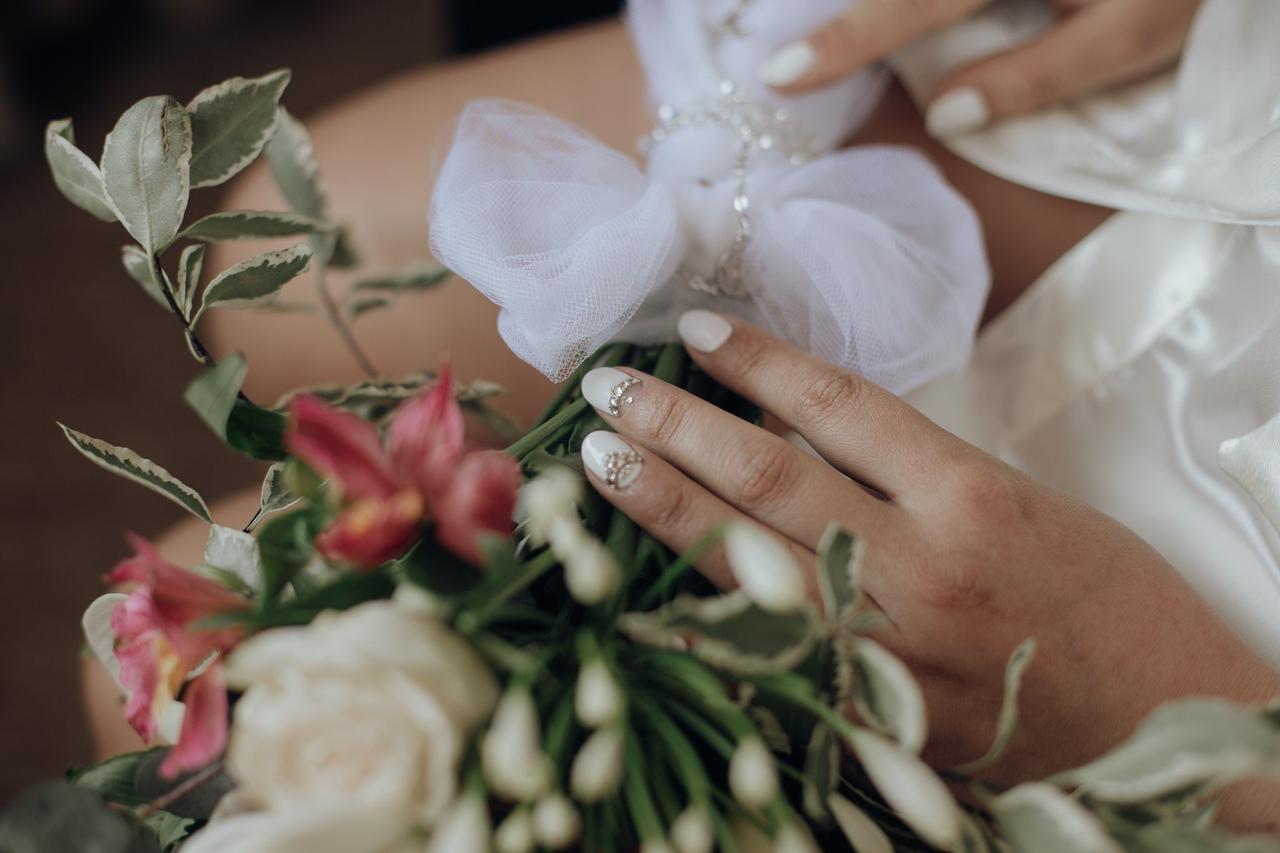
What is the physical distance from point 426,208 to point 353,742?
616 mm

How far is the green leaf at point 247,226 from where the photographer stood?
22.5 inches

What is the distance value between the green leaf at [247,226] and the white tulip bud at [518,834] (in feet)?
1.20

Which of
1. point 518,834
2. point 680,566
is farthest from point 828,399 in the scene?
point 518,834

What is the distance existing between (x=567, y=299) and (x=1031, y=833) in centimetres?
36

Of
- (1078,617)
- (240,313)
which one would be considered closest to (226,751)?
(1078,617)

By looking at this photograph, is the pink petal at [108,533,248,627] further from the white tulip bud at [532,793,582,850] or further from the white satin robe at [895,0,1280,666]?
the white satin robe at [895,0,1280,666]

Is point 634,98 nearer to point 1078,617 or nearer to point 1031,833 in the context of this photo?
point 1078,617

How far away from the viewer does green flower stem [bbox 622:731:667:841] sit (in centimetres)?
35

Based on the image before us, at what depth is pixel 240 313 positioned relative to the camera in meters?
0.89

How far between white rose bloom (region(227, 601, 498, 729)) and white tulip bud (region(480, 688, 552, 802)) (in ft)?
0.05

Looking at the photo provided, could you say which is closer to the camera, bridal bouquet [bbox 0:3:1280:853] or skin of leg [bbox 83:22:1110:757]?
bridal bouquet [bbox 0:3:1280:853]

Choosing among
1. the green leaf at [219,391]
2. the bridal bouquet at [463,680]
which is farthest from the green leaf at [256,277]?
the green leaf at [219,391]

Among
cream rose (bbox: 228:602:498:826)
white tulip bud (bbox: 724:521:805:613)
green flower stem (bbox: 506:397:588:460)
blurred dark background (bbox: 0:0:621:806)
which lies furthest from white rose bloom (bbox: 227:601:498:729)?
blurred dark background (bbox: 0:0:621:806)

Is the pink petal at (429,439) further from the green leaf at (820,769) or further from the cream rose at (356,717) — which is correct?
the green leaf at (820,769)
